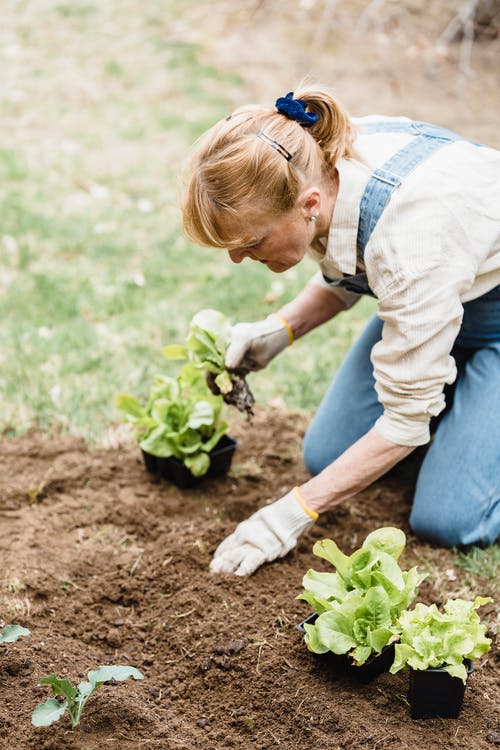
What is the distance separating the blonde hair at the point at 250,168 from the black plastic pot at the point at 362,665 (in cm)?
104

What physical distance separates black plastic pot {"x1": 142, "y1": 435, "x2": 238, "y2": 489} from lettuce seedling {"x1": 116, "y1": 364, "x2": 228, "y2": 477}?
31 millimetres

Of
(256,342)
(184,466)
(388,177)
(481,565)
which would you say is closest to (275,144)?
(388,177)

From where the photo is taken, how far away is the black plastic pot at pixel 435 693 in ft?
6.10

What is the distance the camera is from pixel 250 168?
6.82 ft

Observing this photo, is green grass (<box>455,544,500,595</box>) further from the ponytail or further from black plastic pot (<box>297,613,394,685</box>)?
the ponytail

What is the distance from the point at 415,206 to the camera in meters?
2.19

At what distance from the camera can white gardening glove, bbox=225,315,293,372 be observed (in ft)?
9.23

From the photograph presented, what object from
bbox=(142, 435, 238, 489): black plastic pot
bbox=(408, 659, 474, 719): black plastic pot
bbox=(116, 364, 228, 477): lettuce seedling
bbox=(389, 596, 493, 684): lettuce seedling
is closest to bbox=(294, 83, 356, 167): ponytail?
bbox=(116, 364, 228, 477): lettuce seedling

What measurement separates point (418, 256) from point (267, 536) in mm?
896

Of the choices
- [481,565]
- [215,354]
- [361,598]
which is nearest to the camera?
[361,598]

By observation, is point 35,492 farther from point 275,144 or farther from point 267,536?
point 275,144

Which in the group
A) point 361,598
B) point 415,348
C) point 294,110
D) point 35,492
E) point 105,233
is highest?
point 294,110

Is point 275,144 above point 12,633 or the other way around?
above

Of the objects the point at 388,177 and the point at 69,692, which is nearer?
the point at 69,692
